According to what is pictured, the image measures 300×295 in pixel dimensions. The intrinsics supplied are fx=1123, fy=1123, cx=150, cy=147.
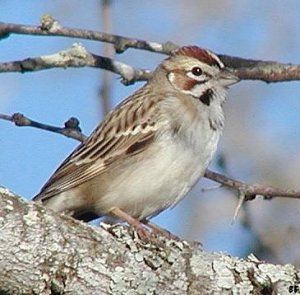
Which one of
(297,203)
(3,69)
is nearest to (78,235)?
(3,69)

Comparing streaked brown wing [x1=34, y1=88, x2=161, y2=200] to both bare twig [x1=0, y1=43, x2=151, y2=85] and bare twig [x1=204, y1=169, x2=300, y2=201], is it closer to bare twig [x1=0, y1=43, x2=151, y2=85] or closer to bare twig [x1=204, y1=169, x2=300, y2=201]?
bare twig [x1=0, y1=43, x2=151, y2=85]

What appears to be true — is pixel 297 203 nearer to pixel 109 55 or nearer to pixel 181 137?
pixel 181 137

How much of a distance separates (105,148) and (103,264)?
2.32 meters

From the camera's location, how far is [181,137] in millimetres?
5793

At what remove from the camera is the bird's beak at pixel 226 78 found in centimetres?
598

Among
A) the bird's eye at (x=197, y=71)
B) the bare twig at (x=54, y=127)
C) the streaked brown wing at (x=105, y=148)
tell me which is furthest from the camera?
the bird's eye at (x=197, y=71)

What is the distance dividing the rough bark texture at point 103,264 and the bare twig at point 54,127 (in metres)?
1.39

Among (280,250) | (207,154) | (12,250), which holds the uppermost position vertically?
(207,154)

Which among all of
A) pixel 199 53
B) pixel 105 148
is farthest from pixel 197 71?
pixel 105 148

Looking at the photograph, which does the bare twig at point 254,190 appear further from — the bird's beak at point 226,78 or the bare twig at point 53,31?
the bird's beak at point 226,78

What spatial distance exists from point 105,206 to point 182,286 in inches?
75.9

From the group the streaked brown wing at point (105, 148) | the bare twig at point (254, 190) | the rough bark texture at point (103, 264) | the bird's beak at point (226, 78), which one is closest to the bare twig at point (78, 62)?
the streaked brown wing at point (105, 148)

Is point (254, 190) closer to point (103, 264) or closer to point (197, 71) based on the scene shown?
point (103, 264)

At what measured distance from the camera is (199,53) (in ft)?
20.9
